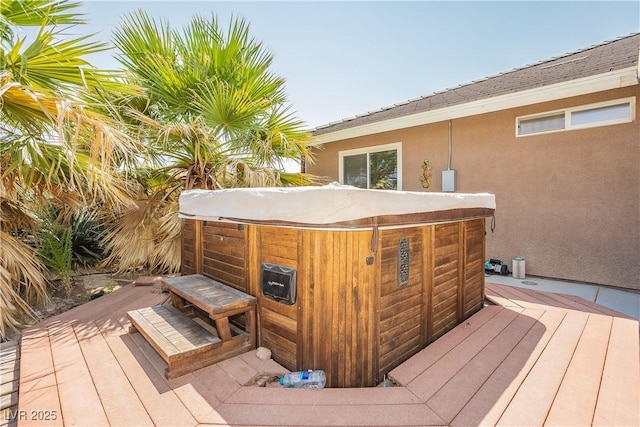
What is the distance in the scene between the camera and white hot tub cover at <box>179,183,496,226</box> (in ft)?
6.06

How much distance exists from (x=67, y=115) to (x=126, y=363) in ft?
6.61

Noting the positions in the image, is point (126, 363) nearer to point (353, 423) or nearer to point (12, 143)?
point (353, 423)

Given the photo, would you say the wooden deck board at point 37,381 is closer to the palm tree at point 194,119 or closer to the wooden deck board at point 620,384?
the palm tree at point 194,119

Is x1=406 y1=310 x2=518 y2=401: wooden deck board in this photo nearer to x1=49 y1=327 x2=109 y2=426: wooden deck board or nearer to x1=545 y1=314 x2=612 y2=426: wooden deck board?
x1=545 y1=314 x2=612 y2=426: wooden deck board

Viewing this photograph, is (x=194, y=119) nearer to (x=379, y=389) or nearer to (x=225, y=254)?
(x=225, y=254)

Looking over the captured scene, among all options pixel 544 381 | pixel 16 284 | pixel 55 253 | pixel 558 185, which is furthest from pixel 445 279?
pixel 55 253

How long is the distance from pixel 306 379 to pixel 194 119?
152 inches

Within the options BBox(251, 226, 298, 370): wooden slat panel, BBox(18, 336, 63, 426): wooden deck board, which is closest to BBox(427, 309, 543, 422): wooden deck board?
BBox(251, 226, 298, 370): wooden slat panel

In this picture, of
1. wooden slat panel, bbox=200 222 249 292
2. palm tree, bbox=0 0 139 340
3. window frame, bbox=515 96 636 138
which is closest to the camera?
palm tree, bbox=0 0 139 340

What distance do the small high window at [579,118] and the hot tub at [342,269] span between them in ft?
11.2

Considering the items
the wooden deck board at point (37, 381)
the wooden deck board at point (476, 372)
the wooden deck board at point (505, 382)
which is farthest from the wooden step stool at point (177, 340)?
the wooden deck board at point (505, 382)

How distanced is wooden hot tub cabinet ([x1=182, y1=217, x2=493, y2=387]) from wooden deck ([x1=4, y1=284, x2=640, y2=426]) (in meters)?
0.15

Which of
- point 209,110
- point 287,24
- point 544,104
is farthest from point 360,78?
point 209,110

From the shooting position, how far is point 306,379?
1948 millimetres
